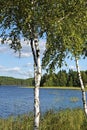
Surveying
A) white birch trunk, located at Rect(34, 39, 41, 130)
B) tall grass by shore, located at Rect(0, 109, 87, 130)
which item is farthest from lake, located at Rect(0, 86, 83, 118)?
white birch trunk, located at Rect(34, 39, 41, 130)

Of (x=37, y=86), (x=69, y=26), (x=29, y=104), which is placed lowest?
(x=37, y=86)

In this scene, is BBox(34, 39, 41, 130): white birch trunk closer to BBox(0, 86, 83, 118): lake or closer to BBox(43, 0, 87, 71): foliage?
BBox(43, 0, 87, 71): foliage

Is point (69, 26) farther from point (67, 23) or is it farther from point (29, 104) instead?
point (29, 104)

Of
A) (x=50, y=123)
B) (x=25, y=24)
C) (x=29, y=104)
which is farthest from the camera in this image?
(x=29, y=104)

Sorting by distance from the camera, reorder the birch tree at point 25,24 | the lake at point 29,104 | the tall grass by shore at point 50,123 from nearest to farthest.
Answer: the birch tree at point 25,24
the tall grass by shore at point 50,123
the lake at point 29,104

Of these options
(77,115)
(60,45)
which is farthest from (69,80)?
(60,45)

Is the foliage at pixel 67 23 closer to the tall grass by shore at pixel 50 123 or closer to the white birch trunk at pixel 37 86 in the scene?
the white birch trunk at pixel 37 86

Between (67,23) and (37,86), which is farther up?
(67,23)

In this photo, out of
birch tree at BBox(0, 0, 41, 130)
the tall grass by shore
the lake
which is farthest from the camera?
the lake

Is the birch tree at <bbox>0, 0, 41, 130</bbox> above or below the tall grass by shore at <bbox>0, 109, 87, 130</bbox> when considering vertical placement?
above

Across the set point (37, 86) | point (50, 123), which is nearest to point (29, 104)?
point (50, 123)

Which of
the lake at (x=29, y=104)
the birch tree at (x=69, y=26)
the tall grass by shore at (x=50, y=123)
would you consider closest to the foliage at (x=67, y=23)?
the birch tree at (x=69, y=26)

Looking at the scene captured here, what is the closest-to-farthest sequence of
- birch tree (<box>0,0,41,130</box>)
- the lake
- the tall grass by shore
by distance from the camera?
birch tree (<box>0,0,41,130</box>) < the tall grass by shore < the lake

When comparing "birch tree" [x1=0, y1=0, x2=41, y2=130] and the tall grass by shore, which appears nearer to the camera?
"birch tree" [x1=0, y1=0, x2=41, y2=130]
